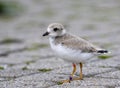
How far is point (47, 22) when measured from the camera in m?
11.8

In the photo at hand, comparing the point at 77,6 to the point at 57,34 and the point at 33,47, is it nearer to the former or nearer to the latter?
the point at 33,47

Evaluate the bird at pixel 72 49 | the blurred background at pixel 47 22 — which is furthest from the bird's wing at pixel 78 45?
the blurred background at pixel 47 22

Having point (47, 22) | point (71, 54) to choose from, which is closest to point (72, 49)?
point (71, 54)

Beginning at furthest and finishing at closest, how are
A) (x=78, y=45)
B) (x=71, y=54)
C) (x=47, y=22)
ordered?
(x=47, y=22), (x=78, y=45), (x=71, y=54)

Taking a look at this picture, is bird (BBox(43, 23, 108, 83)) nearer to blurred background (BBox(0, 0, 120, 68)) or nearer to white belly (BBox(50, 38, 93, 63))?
white belly (BBox(50, 38, 93, 63))

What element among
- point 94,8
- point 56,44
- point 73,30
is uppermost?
point 94,8

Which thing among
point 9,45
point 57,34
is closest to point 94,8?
point 9,45

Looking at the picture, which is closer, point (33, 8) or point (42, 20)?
point (42, 20)

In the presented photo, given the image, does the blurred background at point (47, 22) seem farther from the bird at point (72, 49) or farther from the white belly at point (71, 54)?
the white belly at point (71, 54)

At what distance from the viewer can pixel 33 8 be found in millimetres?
14500

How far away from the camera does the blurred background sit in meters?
8.36

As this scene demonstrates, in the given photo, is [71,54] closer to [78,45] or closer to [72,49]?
[72,49]

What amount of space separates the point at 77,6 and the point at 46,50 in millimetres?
6425

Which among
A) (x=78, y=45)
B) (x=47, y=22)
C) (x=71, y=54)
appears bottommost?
(x=71, y=54)
